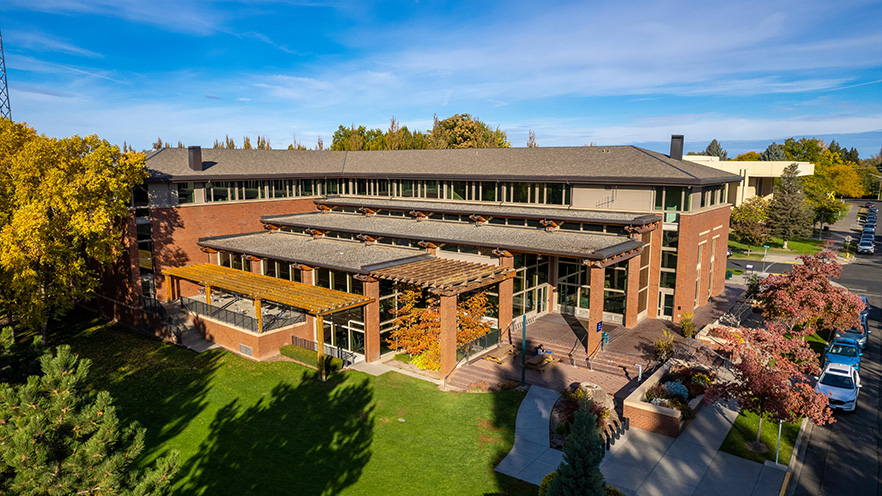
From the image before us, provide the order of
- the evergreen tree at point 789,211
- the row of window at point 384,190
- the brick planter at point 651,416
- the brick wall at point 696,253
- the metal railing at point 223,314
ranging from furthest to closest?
1. the evergreen tree at point 789,211
2. the row of window at point 384,190
3. the brick wall at point 696,253
4. the metal railing at point 223,314
5. the brick planter at point 651,416

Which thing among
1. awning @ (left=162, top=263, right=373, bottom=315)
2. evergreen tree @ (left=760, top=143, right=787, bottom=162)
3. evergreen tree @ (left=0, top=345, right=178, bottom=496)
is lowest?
awning @ (left=162, top=263, right=373, bottom=315)

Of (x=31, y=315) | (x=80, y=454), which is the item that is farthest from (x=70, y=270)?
(x=80, y=454)

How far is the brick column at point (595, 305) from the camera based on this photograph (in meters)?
24.1

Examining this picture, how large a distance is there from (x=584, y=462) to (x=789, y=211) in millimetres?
64096

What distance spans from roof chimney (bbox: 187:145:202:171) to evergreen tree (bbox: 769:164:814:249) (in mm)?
58729

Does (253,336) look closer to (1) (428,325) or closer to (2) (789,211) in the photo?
(1) (428,325)

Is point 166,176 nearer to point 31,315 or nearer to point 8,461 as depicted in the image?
point 31,315

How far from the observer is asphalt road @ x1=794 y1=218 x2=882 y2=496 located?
15.8 metres

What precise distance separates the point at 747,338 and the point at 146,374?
81.2ft

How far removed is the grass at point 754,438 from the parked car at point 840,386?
7.68ft

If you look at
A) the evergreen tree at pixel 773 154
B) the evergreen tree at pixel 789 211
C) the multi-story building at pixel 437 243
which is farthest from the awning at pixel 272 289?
the evergreen tree at pixel 773 154

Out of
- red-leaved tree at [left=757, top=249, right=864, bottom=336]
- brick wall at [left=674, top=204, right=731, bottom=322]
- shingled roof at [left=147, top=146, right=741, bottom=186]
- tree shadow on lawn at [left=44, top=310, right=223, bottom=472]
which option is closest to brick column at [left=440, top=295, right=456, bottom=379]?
tree shadow on lawn at [left=44, top=310, right=223, bottom=472]

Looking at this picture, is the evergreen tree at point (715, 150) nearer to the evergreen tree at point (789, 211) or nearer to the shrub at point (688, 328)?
the evergreen tree at point (789, 211)

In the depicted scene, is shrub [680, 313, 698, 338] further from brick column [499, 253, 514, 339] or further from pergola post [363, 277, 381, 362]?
pergola post [363, 277, 381, 362]
